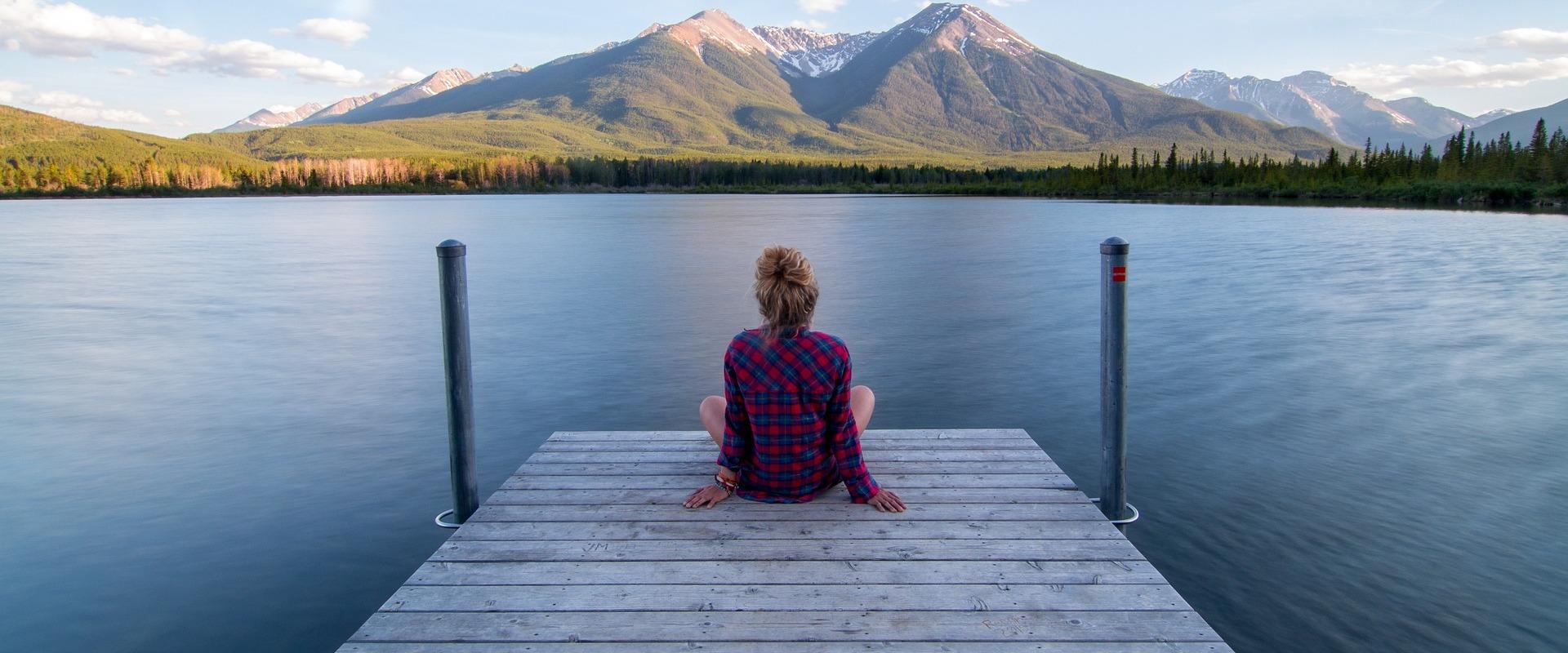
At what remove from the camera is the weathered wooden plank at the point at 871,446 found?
21.9 feet

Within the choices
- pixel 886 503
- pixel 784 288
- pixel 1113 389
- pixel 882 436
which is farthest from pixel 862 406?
pixel 1113 389

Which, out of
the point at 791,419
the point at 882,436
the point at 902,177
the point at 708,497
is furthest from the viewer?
the point at 902,177

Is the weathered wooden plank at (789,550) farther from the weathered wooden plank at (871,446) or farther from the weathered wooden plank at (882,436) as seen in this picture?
the weathered wooden plank at (882,436)

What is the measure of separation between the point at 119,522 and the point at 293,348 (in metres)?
9.03

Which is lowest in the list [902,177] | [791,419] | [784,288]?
[791,419]

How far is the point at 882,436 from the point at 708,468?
1.47 m

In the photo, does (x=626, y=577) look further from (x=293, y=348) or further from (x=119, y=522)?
(x=293, y=348)

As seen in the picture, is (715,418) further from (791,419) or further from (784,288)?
(784,288)

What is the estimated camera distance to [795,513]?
17.0 ft

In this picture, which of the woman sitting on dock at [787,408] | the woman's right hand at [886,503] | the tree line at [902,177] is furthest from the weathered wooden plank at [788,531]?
the tree line at [902,177]

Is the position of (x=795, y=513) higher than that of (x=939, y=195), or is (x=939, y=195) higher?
(x=939, y=195)

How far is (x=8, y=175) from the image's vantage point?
127m

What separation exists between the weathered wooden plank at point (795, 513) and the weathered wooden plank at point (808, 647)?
1.33 m

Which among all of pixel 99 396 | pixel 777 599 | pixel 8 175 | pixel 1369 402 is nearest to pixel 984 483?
pixel 777 599
